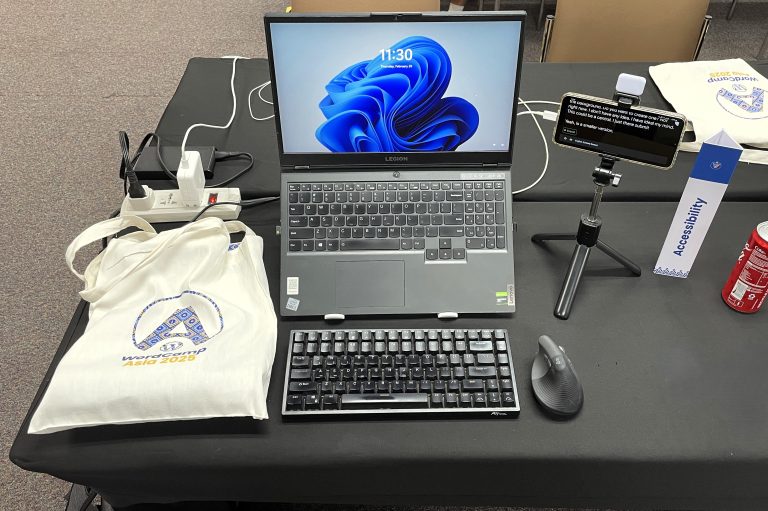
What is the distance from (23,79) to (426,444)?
2818mm

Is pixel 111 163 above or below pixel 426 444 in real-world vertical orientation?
below

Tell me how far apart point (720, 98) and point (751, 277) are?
0.60 metres

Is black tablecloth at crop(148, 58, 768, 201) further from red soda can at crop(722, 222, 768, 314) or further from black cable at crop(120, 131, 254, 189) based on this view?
red soda can at crop(722, 222, 768, 314)

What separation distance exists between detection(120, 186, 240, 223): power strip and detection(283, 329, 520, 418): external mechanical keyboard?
0.35 m

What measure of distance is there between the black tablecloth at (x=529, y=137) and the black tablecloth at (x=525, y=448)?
367 mm

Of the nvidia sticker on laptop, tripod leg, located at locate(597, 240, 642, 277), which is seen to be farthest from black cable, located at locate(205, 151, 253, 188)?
the nvidia sticker on laptop

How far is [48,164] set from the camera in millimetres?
2248

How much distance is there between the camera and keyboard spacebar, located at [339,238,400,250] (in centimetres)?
98

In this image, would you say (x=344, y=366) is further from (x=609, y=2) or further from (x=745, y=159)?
(x=609, y=2)

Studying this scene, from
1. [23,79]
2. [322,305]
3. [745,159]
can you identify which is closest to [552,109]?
[745,159]

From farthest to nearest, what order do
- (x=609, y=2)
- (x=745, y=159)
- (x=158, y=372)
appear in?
(x=609, y=2), (x=745, y=159), (x=158, y=372)

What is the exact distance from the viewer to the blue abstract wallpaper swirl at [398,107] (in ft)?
3.12

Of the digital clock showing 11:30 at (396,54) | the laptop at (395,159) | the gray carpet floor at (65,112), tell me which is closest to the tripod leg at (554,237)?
the laptop at (395,159)

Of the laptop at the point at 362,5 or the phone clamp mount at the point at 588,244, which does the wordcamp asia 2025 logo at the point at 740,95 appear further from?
Answer: the laptop at the point at 362,5
